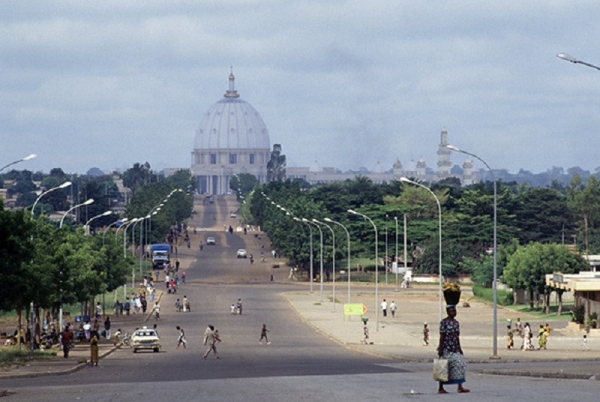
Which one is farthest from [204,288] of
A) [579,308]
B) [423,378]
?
[423,378]

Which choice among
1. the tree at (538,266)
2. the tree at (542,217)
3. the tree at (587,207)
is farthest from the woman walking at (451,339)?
the tree at (587,207)

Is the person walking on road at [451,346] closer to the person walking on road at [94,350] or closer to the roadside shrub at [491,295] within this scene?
the person walking on road at [94,350]

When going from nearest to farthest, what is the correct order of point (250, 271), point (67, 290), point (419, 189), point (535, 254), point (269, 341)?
point (67, 290) < point (269, 341) < point (535, 254) < point (250, 271) < point (419, 189)

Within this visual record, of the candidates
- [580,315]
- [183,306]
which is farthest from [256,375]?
[183,306]

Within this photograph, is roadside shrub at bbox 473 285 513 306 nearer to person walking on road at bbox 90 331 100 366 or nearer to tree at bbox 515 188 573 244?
tree at bbox 515 188 573 244

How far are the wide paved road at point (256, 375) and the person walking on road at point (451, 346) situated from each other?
0.52 meters

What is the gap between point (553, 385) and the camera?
3234 cm

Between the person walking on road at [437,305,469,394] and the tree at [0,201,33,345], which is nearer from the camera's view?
the person walking on road at [437,305,469,394]

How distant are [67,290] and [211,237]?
126 meters

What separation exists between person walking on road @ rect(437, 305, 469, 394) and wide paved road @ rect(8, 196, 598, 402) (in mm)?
525

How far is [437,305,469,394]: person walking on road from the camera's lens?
2647 centimetres

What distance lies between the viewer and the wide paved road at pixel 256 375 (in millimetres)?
30812

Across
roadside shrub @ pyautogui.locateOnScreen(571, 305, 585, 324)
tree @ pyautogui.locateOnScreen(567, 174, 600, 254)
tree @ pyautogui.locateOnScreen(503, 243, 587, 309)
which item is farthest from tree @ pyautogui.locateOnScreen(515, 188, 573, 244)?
roadside shrub @ pyautogui.locateOnScreen(571, 305, 585, 324)

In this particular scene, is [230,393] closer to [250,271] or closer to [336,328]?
[336,328]
